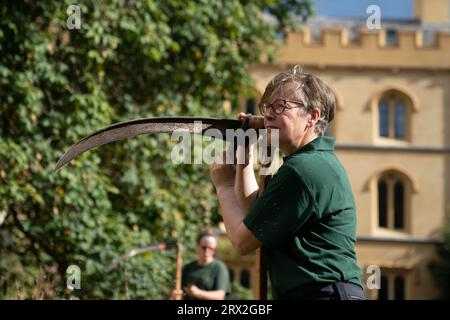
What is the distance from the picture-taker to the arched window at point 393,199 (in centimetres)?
3316

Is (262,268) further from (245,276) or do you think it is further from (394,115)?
(394,115)

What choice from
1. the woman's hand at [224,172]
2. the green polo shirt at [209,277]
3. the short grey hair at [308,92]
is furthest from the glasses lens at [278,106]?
the green polo shirt at [209,277]

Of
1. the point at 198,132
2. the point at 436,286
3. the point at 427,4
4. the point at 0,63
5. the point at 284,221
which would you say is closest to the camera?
the point at 284,221

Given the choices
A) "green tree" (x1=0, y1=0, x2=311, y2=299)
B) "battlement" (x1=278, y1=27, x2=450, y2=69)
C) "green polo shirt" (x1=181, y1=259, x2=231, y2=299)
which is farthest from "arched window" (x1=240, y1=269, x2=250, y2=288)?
"green polo shirt" (x1=181, y1=259, x2=231, y2=299)

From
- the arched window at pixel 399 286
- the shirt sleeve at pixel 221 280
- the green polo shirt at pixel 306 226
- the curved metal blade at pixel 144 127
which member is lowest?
the arched window at pixel 399 286

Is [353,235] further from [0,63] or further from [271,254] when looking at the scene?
[0,63]

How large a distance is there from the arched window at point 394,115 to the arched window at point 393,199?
5.16 feet

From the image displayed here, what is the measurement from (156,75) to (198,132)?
887cm

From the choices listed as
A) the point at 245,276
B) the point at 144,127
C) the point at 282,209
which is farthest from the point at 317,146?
the point at 245,276

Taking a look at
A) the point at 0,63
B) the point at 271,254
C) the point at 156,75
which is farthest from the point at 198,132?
the point at 156,75

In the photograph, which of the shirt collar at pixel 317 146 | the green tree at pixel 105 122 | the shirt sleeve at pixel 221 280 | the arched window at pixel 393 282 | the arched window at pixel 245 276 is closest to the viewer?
the shirt collar at pixel 317 146

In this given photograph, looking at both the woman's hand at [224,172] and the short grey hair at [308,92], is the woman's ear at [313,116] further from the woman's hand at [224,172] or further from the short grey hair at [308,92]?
the woman's hand at [224,172]

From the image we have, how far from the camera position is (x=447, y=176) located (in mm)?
32750

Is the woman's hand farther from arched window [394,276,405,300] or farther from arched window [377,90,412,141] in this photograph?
arched window [377,90,412,141]
